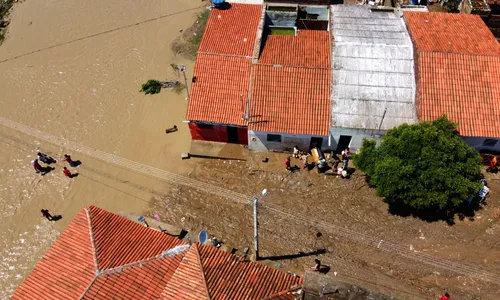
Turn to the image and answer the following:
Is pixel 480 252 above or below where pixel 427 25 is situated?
below

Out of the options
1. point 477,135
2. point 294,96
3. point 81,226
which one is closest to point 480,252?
point 477,135

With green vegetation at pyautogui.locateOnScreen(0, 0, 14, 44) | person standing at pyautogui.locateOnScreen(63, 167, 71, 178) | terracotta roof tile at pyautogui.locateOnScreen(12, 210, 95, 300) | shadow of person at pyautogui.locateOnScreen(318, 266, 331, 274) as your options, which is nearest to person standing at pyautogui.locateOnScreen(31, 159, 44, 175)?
person standing at pyautogui.locateOnScreen(63, 167, 71, 178)

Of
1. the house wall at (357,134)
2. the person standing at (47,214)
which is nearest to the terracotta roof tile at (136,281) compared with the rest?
the person standing at (47,214)

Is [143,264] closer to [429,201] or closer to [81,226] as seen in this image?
[81,226]

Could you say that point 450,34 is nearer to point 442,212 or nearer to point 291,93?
point 291,93

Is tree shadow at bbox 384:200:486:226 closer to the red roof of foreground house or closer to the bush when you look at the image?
the red roof of foreground house
